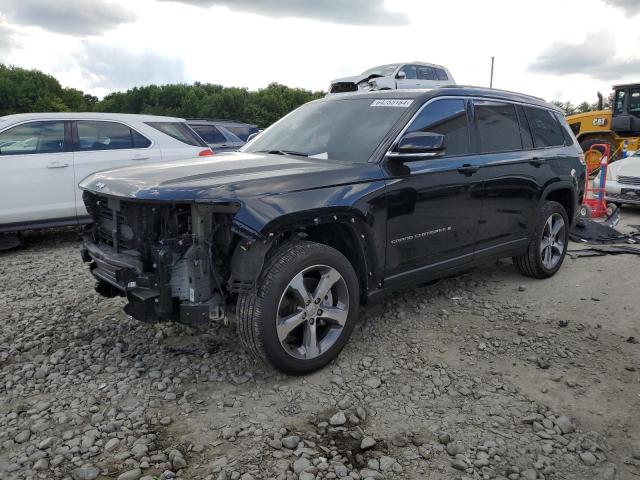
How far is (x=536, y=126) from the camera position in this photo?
517 centimetres

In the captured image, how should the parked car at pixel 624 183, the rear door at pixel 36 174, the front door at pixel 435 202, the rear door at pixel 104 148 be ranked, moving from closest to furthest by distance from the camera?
the front door at pixel 435 202 → the rear door at pixel 36 174 → the rear door at pixel 104 148 → the parked car at pixel 624 183

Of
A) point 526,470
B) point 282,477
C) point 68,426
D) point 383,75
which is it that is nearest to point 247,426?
point 282,477

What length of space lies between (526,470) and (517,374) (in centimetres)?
100

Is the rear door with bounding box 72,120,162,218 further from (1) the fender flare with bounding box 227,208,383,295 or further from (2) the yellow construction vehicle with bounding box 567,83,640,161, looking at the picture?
(2) the yellow construction vehicle with bounding box 567,83,640,161

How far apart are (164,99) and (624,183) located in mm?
39922

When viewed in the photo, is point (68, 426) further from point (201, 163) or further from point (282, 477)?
point (201, 163)

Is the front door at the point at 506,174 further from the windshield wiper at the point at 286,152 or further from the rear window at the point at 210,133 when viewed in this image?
the rear window at the point at 210,133

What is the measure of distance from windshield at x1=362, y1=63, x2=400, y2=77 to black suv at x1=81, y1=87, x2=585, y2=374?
11.2 m

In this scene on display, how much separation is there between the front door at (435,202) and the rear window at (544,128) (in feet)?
3.85

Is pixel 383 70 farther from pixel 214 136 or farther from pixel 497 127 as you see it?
pixel 497 127

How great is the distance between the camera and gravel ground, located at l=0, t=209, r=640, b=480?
2557 millimetres

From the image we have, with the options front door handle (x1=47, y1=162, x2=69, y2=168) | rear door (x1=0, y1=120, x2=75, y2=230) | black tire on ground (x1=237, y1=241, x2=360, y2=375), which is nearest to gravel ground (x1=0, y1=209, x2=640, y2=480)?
black tire on ground (x1=237, y1=241, x2=360, y2=375)

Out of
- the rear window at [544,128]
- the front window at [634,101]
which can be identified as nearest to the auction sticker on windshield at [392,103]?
the rear window at [544,128]

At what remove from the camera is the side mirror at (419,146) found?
3.52 m
